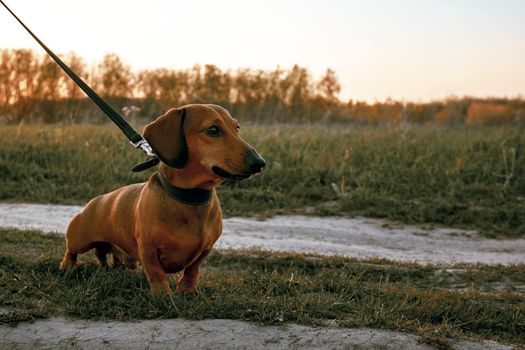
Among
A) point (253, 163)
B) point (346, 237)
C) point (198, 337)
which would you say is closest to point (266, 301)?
point (198, 337)

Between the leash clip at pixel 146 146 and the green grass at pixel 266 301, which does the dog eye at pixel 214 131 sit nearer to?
the leash clip at pixel 146 146

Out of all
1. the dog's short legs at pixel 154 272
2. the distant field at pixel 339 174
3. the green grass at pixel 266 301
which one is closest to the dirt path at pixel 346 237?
the distant field at pixel 339 174

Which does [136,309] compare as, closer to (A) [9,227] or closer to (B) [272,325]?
(B) [272,325]

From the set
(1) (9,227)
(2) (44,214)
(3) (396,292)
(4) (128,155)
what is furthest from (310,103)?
(3) (396,292)

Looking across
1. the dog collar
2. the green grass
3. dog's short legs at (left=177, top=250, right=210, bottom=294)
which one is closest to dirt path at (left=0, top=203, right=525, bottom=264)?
the green grass

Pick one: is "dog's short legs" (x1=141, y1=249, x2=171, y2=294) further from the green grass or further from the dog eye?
the dog eye

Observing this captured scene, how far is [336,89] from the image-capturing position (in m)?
21.1

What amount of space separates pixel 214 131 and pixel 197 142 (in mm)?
109

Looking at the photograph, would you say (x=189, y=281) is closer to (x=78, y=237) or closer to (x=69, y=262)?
(x=78, y=237)

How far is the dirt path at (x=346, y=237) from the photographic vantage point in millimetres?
7688

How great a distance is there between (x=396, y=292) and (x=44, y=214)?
5875mm

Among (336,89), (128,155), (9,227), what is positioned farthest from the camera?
(336,89)

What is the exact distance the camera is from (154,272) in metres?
3.79

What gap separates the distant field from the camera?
991cm
